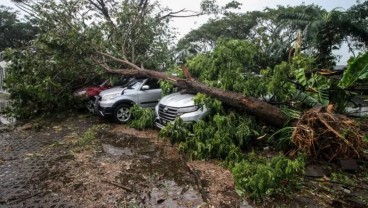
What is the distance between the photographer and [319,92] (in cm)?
626

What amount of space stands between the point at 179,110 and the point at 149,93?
269cm

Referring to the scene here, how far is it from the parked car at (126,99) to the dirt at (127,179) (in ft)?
5.54

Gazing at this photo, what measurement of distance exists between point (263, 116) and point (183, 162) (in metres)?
2.08

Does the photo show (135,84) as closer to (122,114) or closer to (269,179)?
(122,114)

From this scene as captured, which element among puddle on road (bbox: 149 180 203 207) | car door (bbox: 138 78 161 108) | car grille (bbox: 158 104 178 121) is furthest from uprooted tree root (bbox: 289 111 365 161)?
car door (bbox: 138 78 161 108)

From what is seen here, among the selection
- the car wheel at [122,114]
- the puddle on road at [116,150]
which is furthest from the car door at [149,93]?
the puddle on road at [116,150]

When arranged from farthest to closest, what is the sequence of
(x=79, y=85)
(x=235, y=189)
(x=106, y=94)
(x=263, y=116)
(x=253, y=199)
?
(x=79, y=85)
(x=106, y=94)
(x=263, y=116)
(x=235, y=189)
(x=253, y=199)

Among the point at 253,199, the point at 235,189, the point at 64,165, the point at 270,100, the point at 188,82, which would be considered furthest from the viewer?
the point at 188,82

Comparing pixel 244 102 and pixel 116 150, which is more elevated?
pixel 244 102

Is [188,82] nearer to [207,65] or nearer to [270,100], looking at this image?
[207,65]

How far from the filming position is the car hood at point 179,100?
6887 mm

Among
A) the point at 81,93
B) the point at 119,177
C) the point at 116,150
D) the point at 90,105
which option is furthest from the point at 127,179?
the point at 81,93

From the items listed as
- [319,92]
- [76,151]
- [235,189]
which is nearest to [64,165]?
[76,151]

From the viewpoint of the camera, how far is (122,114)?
8.93 metres
